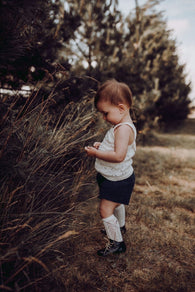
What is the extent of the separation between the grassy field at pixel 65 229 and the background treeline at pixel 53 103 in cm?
1

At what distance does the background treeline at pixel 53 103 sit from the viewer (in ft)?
4.43

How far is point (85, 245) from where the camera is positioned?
1.95m

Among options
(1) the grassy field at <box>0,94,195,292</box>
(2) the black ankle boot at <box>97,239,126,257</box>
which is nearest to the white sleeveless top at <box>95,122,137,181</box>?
(1) the grassy field at <box>0,94,195,292</box>

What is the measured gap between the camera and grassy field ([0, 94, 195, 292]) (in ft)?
4.50

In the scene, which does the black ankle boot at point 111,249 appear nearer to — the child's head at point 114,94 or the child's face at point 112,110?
the child's face at point 112,110

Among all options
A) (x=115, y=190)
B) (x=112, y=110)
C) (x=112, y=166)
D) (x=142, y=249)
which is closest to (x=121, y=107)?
(x=112, y=110)

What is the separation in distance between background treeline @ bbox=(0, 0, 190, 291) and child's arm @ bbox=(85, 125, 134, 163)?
0.37 m

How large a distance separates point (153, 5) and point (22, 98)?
5.31 m

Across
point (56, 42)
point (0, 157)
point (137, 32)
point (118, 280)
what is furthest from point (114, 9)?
point (118, 280)

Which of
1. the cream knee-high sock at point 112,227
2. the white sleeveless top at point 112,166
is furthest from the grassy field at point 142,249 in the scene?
the white sleeveless top at point 112,166

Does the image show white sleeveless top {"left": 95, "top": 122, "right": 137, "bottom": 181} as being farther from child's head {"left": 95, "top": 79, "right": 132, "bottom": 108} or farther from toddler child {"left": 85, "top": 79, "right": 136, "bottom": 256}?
child's head {"left": 95, "top": 79, "right": 132, "bottom": 108}

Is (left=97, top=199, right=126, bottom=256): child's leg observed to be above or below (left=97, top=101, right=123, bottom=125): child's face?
below

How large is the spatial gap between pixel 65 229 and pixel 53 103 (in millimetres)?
1593

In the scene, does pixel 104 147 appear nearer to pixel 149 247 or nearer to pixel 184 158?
pixel 149 247
